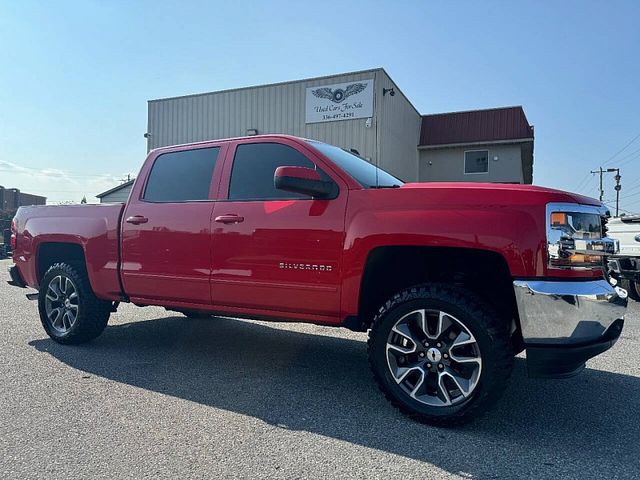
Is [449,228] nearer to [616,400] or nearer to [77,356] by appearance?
[616,400]

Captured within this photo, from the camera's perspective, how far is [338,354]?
4.76m

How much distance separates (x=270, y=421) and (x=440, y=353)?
121 centimetres

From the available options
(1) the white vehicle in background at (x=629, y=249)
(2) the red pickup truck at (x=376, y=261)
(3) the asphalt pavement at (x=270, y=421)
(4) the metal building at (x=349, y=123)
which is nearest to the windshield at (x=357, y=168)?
(2) the red pickup truck at (x=376, y=261)

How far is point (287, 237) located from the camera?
3576 mm

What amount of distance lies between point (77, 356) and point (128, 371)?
82 cm

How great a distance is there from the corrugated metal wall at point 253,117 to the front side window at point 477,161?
8.98 feet

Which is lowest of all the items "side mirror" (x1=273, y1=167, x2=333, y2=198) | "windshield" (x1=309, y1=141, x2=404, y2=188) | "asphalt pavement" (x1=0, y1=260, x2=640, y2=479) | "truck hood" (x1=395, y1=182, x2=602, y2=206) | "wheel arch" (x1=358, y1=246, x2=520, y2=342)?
"asphalt pavement" (x1=0, y1=260, x2=640, y2=479)

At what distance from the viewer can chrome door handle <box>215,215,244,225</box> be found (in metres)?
3.83

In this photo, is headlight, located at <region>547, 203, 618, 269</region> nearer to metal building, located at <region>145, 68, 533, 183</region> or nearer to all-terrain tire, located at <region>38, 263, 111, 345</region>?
all-terrain tire, located at <region>38, 263, 111, 345</region>

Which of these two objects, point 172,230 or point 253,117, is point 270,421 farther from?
point 253,117

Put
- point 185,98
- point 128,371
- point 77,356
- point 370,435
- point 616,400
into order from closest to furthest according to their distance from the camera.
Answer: point 370,435 < point 616,400 < point 128,371 < point 77,356 < point 185,98

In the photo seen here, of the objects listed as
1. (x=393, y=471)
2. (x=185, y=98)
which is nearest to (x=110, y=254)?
(x=393, y=471)

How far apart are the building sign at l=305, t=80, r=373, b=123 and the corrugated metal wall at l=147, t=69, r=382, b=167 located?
0.20 meters

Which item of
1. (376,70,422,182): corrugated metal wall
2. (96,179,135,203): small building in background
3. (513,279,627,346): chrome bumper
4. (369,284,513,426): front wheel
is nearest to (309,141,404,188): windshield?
(369,284,513,426): front wheel
